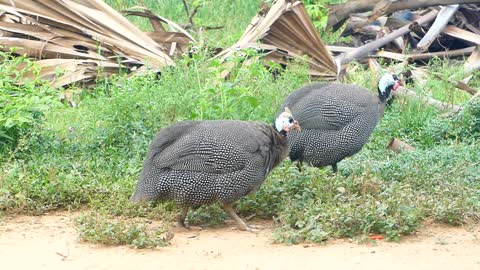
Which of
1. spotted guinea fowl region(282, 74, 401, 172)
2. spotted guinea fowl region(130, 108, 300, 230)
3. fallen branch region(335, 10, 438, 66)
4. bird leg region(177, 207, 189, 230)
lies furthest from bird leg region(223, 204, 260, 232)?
fallen branch region(335, 10, 438, 66)

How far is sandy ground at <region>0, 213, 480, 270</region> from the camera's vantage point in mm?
5352

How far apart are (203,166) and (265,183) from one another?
878mm

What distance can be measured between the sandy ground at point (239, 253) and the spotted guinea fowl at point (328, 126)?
1.26 meters

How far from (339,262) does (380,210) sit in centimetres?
72

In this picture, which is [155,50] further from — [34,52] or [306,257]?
[306,257]

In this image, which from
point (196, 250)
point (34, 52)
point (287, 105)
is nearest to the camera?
point (196, 250)

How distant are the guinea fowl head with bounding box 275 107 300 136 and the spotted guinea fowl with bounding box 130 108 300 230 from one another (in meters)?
0.36

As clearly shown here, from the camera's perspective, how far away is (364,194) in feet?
21.1

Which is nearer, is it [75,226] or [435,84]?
[75,226]

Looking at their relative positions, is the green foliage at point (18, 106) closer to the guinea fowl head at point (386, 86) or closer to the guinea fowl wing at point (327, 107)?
the guinea fowl wing at point (327, 107)

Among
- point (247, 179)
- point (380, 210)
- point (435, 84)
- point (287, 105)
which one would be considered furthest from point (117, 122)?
Result: point (435, 84)

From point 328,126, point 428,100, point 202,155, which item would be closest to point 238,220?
point 202,155

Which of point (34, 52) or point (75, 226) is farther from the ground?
point (34, 52)

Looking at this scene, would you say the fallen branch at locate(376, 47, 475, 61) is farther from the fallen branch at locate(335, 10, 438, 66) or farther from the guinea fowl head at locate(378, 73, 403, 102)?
the guinea fowl head at locate(378, 73, 403, 102)
